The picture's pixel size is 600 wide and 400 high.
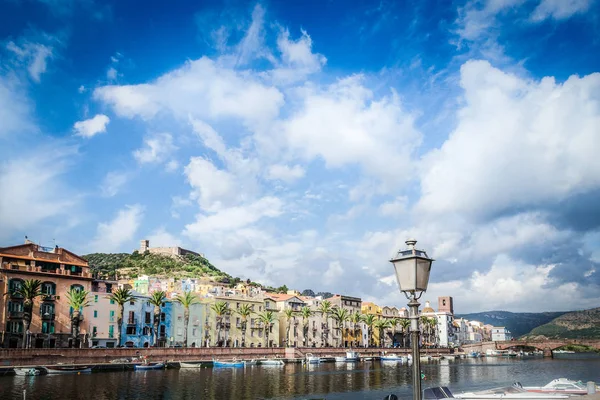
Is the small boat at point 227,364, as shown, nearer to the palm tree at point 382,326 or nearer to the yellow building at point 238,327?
the yellow building at point 238,327

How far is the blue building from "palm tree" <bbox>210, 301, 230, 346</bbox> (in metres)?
14.8

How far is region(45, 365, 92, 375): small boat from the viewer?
78250 mm

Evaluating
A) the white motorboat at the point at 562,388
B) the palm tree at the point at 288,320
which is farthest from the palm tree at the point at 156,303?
the white motorboat at the point at 562,388

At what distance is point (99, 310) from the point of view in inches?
4195

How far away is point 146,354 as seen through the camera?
96312 mm

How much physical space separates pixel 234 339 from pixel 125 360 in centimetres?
4086

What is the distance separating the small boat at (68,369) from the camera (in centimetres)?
7825

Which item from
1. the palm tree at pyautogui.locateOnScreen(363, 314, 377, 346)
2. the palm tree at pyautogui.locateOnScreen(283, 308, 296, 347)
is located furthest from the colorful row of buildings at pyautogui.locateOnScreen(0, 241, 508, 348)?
the palm tree at pyautogui.locateOnScreen(363, 314, 377, 346)

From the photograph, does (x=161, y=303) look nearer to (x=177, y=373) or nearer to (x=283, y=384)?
(x=177, y=373)

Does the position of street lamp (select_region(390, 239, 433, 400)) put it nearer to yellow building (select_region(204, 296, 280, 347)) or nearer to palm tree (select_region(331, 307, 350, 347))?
yellow building (select_region(204, 296, 280, 347))

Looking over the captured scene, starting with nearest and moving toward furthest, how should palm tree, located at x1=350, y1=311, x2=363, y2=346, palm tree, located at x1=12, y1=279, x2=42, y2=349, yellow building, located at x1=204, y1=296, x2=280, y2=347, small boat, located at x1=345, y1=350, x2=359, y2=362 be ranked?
palm tree, located at x1=12, y1=279, x2=42, y2=349 < yellow building, located at x1=204, y1=296, x2=280, y2=347 < small boat, located at x1=345, y1=350, x2=359, y2=362 < palm tree, located at x1=350, y1=311, x2=363, y2=346

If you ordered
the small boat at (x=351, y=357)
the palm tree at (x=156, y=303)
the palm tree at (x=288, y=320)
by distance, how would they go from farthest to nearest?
1. the palm tree at (x=288, y=320)
2. the small boat at (x=351, y=357)
3. the palm tree at (x=156, y=303)

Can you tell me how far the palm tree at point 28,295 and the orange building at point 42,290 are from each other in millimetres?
1014

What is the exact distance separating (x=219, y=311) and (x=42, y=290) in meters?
38.6
